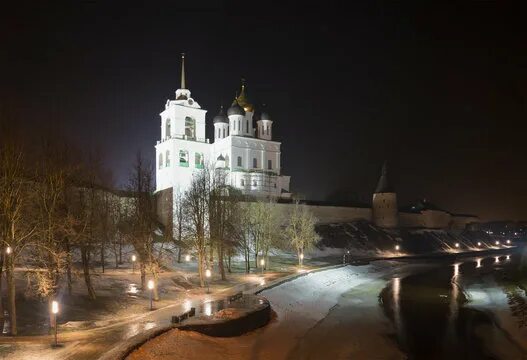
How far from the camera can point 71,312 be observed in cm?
2275

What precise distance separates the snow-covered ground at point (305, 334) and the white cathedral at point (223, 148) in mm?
27356

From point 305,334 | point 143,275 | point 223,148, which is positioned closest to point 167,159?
point 223,148

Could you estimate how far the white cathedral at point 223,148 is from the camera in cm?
6050

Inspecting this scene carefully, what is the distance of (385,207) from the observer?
260 ft

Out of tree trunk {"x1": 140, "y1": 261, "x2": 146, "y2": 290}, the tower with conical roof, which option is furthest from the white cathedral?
tree trunk {"x1": 140, "y1": 261, "x2": 146, "y2": 290}

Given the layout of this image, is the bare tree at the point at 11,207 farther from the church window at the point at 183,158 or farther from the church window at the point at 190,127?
the church window at the point at 190,127

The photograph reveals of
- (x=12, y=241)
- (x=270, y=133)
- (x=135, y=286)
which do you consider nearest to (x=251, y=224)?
(x=135, y=286)

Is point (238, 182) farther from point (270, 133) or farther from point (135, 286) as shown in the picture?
point (135, 286)

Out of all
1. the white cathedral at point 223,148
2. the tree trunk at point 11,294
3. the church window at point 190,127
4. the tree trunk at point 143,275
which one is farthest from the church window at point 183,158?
the tree trunk at point 11,294

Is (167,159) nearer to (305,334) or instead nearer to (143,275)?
(143,275)

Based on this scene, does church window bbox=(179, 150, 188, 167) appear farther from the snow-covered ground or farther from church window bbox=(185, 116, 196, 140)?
the snow-covered ground

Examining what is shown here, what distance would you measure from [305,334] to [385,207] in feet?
193

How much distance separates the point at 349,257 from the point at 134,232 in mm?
37273

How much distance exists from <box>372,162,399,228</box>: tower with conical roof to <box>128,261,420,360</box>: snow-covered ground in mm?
39841
